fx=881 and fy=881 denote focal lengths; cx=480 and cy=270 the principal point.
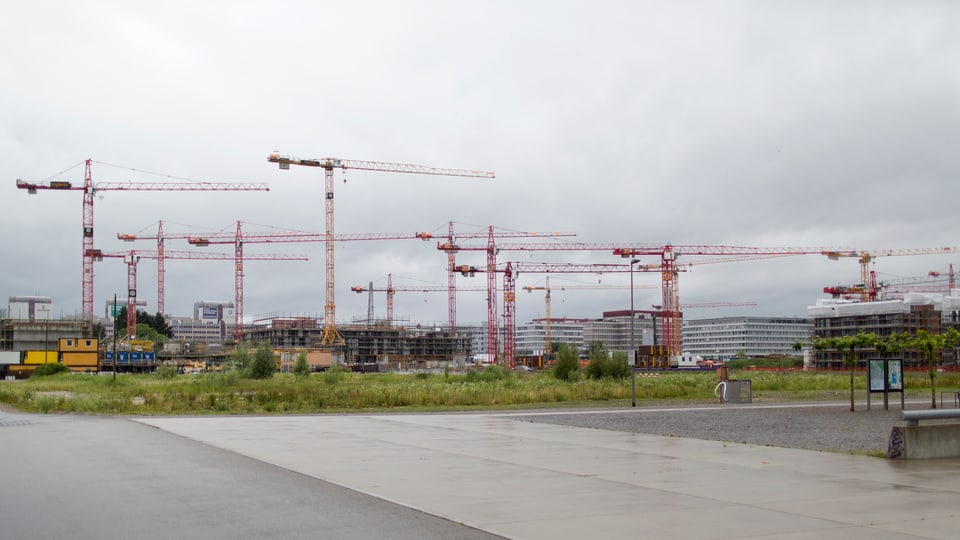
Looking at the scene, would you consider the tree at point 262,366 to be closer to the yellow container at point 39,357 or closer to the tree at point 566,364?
the tree at point 566,364

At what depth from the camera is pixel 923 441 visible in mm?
16359

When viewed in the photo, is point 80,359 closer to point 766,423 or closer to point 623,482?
point 766,423

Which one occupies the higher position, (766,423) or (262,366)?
(766,423)

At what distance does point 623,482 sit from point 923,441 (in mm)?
6459

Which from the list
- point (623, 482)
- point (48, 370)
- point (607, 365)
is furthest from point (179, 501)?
point (48, 370)

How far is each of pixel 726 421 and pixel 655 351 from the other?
9000cm

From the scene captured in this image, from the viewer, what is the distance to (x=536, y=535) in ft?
32.2

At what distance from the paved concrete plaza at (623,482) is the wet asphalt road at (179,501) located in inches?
27.4

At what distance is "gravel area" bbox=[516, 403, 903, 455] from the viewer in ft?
67.4

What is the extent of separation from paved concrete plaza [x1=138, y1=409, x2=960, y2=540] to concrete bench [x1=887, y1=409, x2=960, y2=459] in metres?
0.38

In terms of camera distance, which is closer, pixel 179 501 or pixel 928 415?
pixel 179 501

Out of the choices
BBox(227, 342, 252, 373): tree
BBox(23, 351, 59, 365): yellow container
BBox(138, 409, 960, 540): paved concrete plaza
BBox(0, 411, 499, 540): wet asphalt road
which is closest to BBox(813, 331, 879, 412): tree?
BBox(138, 409, 960, 540): paved concrete plaza

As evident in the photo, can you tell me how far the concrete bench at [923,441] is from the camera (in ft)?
53.3

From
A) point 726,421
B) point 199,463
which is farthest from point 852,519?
point 726,421
